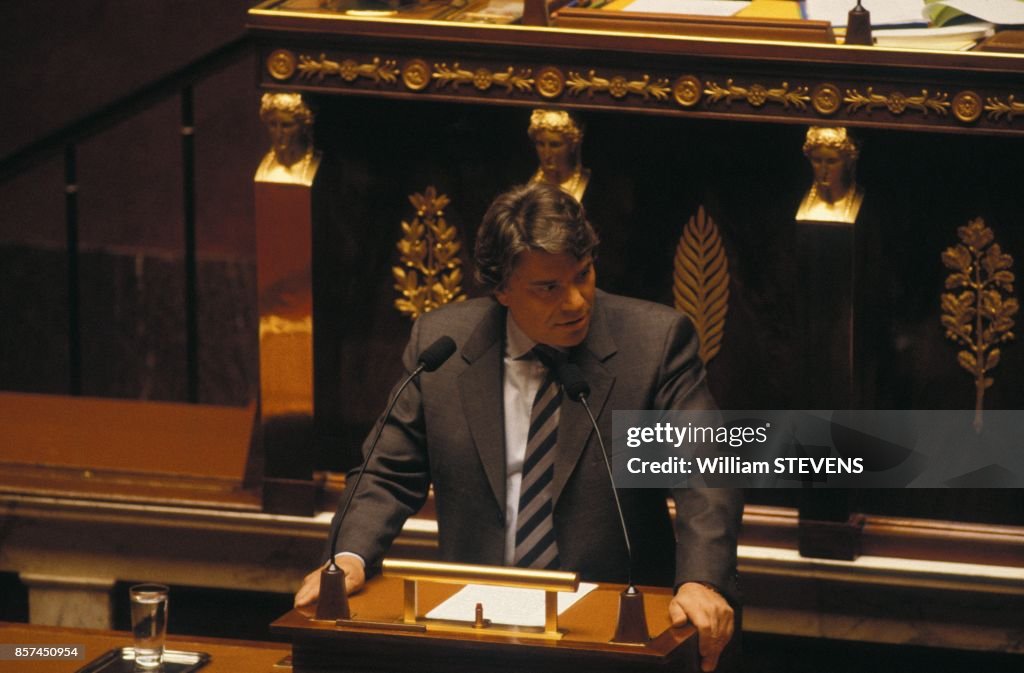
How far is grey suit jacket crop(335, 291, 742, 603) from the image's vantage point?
11.5ft

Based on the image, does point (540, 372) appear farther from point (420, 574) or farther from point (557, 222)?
point (420, 574)

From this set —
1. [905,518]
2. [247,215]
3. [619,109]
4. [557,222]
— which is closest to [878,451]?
[905,518]

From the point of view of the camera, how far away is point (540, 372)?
359 centimetres

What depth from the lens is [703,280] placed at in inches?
173

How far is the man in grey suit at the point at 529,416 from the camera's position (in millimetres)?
3430

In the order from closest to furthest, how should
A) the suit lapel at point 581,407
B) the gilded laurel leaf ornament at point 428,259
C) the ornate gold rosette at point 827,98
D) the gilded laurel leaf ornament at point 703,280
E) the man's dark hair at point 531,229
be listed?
1. the man's dark hair at point 531,229
2. the suit lapel at point 581,407
3. the ornate gold rosette at point 827,98
4. the gilded laurel leaf ornament at point 703,280
5. the gilded laurel leaf ornament at point 428,259

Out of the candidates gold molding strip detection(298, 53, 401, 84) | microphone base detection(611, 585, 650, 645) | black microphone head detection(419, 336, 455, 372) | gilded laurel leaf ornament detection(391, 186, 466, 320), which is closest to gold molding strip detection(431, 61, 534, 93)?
gold molding strip detection(298, 53, 401, 84)

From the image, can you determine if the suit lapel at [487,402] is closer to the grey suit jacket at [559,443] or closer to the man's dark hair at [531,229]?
the grey suit jacket at [559,443]

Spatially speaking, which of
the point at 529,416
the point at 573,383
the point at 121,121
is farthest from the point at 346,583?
the point at 121,121

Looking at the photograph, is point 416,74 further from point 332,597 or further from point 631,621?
point 631,621

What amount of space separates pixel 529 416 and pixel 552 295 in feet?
0.93

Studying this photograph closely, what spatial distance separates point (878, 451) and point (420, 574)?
1.71 metres

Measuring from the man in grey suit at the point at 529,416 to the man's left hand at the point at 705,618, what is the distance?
1.07 ft

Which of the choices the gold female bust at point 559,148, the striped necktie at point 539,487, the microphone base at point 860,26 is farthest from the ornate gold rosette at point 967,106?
the striped necktie at point 539,487
